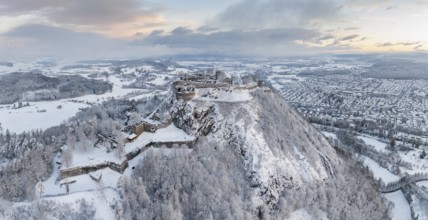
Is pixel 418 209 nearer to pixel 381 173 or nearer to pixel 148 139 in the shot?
pixel 381 173

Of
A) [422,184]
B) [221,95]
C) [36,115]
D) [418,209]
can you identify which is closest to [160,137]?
[221,95]

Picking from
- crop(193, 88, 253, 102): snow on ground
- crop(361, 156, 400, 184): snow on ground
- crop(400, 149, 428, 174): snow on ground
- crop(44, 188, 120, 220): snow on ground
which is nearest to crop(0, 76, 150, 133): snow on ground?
crop(193, 88, 253, 102): snow on ground

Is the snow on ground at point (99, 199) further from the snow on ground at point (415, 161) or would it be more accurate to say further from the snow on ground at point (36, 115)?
the snow on ground at point (415, 161)

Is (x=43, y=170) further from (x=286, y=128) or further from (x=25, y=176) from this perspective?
(x=286, y=128)

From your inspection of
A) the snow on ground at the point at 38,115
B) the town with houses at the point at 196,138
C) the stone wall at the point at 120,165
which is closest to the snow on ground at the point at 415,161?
the town with houses at the point at 196,138

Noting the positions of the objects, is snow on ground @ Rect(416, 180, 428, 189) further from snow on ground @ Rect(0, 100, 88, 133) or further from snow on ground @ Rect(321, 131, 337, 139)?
snow on ground @ Rect(0, 100, 88, 133)
